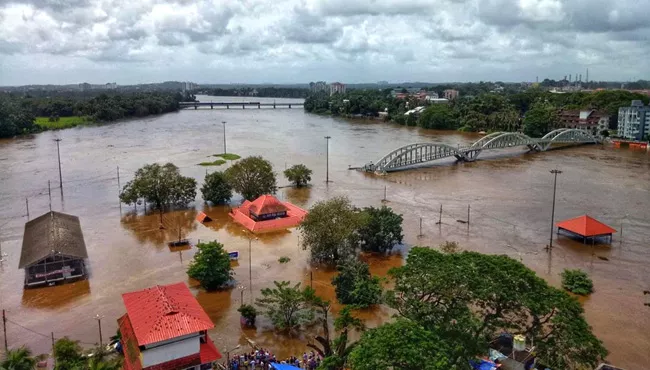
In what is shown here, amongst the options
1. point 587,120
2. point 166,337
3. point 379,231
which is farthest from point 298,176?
point 587,120

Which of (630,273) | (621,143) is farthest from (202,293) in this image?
(621,143)

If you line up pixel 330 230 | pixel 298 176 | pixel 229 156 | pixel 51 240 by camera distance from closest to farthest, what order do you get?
pixel 51 240 < pixel 330 230 < pixel 298 176 < pixel 229 156

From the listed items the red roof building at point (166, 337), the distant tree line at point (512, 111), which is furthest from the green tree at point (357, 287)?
the distant tree line at point (512, 111)

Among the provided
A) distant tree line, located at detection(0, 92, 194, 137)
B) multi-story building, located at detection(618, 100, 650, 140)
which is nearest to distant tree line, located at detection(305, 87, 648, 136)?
multi-story building, located at detection(618, 100, 650, 140)

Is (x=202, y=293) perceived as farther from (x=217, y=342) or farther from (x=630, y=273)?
(x=630, y=273)

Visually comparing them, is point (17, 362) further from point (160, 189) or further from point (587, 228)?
point (587, 228)

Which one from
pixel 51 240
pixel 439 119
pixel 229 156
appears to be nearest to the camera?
pixel 51 240

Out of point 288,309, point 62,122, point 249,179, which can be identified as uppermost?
point 62,122
